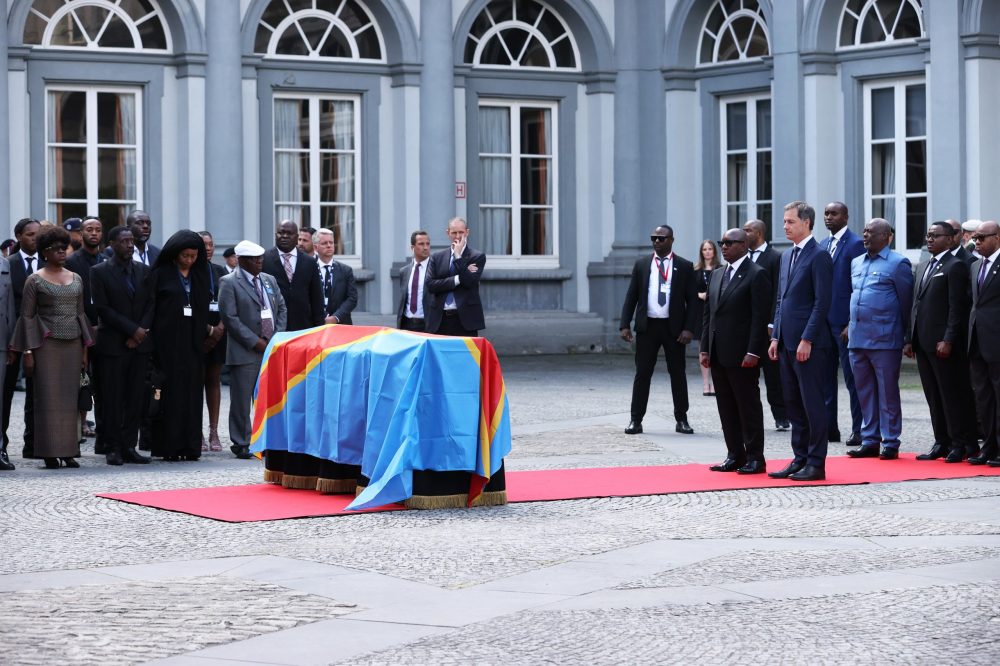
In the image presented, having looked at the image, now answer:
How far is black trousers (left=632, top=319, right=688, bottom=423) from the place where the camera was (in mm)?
14188

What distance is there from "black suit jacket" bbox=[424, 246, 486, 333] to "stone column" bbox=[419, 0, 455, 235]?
8.34 m

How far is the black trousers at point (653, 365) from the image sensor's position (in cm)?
1419

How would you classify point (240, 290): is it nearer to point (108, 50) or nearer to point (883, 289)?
point (883, 289)

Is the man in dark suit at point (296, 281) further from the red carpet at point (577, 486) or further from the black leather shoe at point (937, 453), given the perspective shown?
the black leather shoe at point (937, 453)

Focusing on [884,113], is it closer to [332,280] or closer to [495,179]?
[495,179]

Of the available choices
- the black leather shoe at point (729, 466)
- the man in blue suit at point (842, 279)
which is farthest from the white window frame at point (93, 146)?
the black leather shoe at point (729, 466)

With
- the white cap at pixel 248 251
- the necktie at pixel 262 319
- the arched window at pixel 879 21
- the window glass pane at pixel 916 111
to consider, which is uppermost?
the arched window at pixel 879 21

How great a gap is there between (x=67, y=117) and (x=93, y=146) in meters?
0.48

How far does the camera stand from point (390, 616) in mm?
6660

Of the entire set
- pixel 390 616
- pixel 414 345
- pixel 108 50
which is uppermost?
pixel 108 50

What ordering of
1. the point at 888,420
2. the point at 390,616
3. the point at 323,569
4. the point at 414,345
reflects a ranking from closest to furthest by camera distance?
the point at 390,616, the point at 323,569, the point at 414,345, the point at 888,420

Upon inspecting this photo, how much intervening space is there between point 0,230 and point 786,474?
12520 millimetres

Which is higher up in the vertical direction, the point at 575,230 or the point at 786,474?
the point at 575,230

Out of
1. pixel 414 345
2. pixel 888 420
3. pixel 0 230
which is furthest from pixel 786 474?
pixel 0 230
